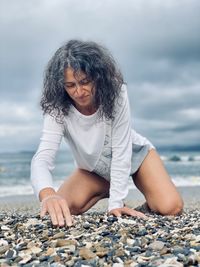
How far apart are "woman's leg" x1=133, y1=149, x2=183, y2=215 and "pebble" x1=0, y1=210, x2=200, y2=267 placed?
0.96 meters

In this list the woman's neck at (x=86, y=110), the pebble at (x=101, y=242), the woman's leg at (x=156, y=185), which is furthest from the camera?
the woman's leg at (x=156, y=185)

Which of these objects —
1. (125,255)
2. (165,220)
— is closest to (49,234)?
(125,255)

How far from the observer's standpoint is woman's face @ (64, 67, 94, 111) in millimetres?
4543

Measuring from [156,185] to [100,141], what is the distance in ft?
3.08

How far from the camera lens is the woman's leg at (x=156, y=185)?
18.6ft

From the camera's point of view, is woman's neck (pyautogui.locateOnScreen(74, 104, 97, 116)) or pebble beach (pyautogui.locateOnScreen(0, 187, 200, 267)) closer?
pebble beach (pyautogui.locateOnScreen(0, 187, 200, 267))

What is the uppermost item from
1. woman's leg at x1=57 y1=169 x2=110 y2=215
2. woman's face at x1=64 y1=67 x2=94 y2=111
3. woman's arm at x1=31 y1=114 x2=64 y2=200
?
woman's face at x1=64 y1=67 x2=94 y2=111

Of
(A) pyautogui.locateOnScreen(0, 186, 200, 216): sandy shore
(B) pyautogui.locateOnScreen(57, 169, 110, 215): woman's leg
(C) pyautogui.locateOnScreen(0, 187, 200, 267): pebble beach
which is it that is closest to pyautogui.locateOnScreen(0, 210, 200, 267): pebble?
(C) pyautogui.locateOnScreen(0, 187, 200, 267): pebble beach

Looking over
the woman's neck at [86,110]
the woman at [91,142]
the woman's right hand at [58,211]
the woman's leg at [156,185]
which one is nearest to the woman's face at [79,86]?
the woman at [91,142]

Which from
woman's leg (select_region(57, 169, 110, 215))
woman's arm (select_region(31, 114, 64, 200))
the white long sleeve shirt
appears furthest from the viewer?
woman's leg (select_region(57, 169, 110, 215))

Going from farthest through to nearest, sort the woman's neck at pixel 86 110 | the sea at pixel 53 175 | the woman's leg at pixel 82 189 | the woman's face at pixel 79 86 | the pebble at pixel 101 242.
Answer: the sea at pixel 53 175 < the woman's leg at pixel 82 189 < the woman's neck at pixel 86 110 < the woman's face at pixel 79 86 < the pebble at pixel 101 242

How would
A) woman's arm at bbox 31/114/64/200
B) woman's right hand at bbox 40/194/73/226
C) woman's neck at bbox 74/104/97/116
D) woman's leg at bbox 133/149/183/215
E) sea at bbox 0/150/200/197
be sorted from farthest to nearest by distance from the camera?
sea at bbox 0/150/200/197 → woman's leg at bbox 133/149/183/215 → woman's neck at bbox 74/104/97/116 → woman's arm at bbox 31/114/64/200 → woman's right hand at bbox 40/194/73/226

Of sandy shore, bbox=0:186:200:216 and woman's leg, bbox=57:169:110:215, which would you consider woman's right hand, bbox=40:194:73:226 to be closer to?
woman's leg, bbox=57:169:110:215

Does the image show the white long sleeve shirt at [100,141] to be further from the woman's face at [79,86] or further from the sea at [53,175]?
the sea at [53,175]
